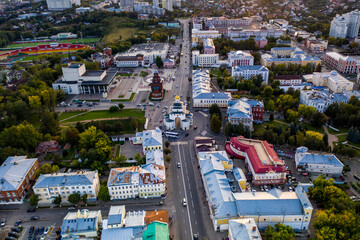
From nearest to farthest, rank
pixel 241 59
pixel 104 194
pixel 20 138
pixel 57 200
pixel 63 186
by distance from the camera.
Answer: pixel 57 200 → pixel 63 186 → pixel 104 194 → pixel 20 138 → pixel 241 59

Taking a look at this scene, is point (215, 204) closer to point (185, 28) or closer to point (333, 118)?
point (333, 118)

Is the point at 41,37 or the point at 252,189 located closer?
the point at 252,189

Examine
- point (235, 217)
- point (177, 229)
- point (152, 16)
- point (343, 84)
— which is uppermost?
point (152, 16)

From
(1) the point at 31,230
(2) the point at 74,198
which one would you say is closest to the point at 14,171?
(1) the point at 31,230

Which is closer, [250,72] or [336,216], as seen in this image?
[336,216]

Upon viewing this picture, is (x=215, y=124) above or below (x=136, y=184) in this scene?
above

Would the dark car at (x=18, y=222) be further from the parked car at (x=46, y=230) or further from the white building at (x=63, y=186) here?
the parked car at (x=46, y=230)

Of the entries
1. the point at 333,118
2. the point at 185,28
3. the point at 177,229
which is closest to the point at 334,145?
the point at 333,118

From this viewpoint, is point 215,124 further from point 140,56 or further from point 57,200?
point 140,56
